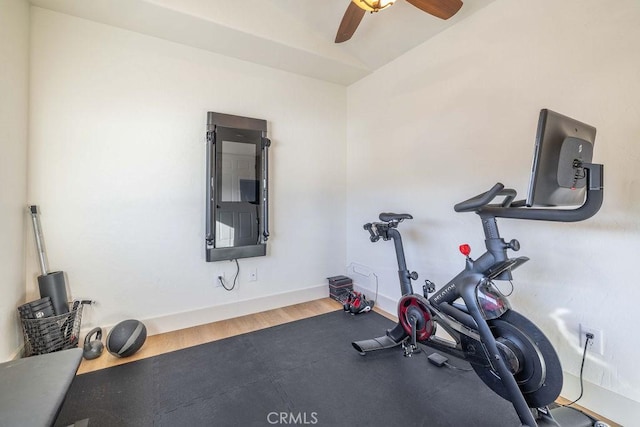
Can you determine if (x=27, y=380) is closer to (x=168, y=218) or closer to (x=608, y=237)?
(x=168, y=218)

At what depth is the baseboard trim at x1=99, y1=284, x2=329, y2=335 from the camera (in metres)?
2.65

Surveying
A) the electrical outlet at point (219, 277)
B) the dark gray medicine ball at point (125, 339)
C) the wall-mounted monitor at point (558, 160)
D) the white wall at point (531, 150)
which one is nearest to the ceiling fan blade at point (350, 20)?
the white wall at point (531, 150)

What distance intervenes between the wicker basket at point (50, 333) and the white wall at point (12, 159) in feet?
0.32

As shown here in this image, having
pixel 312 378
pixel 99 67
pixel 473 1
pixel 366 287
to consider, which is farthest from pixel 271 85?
→ pixel 312 378

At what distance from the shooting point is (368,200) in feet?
11.0

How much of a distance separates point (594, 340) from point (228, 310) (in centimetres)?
287

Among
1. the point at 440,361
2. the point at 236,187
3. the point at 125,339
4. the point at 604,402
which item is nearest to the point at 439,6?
the point at 236,187

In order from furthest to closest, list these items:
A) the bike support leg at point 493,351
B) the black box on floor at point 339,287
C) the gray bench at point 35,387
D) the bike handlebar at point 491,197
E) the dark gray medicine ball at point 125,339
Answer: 1. the black box on floor at point 339,287
2. the dark gray medicine ball at point 125,339
3. the bike handlebar at point 491,197
4. the bike support leg at point 493,351
5. the gray bench at point 35,387

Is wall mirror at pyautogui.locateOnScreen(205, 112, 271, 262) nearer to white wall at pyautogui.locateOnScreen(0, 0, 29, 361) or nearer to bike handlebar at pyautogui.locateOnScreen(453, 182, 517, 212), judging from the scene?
white wall at pyautogui.locateOnScreen(0, 0, 29, 361)

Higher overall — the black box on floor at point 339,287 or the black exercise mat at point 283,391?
the black box on floor at point 339,287

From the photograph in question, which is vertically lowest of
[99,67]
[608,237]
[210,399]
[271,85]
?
[210,399]

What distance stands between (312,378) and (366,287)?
1.57 m

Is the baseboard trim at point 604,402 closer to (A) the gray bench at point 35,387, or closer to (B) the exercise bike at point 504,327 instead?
(B) the exercise bike at point 504,327

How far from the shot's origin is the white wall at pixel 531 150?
1.59m
